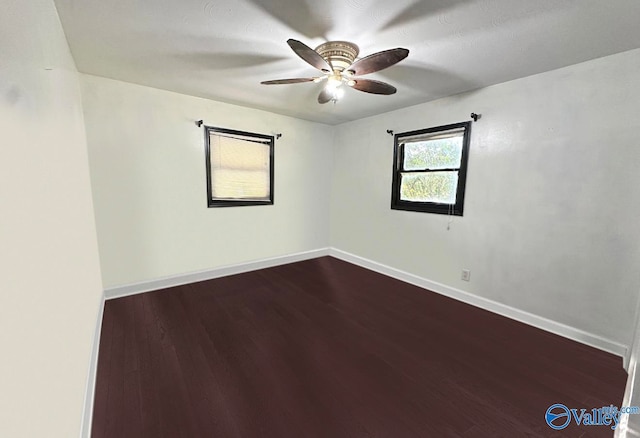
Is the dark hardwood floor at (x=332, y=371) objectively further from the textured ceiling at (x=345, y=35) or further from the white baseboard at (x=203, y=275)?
the textured ceiling at (x=345, y=35)

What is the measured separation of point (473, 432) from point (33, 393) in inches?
74.2

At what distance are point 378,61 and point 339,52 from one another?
0.37 m

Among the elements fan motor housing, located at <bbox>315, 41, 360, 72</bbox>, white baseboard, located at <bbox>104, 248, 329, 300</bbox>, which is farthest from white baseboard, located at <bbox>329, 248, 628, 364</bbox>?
fan motor housing, located at <bbox>315, 41, 360, 72</bbox>

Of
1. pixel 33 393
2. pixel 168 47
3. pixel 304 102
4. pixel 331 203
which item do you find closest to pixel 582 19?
pixel 304 102

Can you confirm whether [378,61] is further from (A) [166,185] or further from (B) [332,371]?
(A) [166,185]

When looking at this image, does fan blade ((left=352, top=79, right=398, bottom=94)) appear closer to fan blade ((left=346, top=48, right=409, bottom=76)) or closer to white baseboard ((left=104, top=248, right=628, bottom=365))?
fan blade ((left=346, top=48, right=409, bottom=76))

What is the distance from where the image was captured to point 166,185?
3086mm

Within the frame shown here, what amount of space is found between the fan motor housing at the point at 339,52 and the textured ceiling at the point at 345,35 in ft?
0.18

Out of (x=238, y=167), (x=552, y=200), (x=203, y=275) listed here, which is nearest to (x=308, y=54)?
(x=238, y=167)

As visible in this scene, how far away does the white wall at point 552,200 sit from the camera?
1983 mm

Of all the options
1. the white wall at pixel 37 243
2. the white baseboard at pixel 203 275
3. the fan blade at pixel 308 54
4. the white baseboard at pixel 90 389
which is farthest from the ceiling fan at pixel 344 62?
the white baseboard at pixel 203 275

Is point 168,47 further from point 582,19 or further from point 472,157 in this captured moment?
point 472,157

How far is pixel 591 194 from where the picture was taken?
2.11m

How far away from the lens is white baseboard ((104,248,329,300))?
9.53 feet
